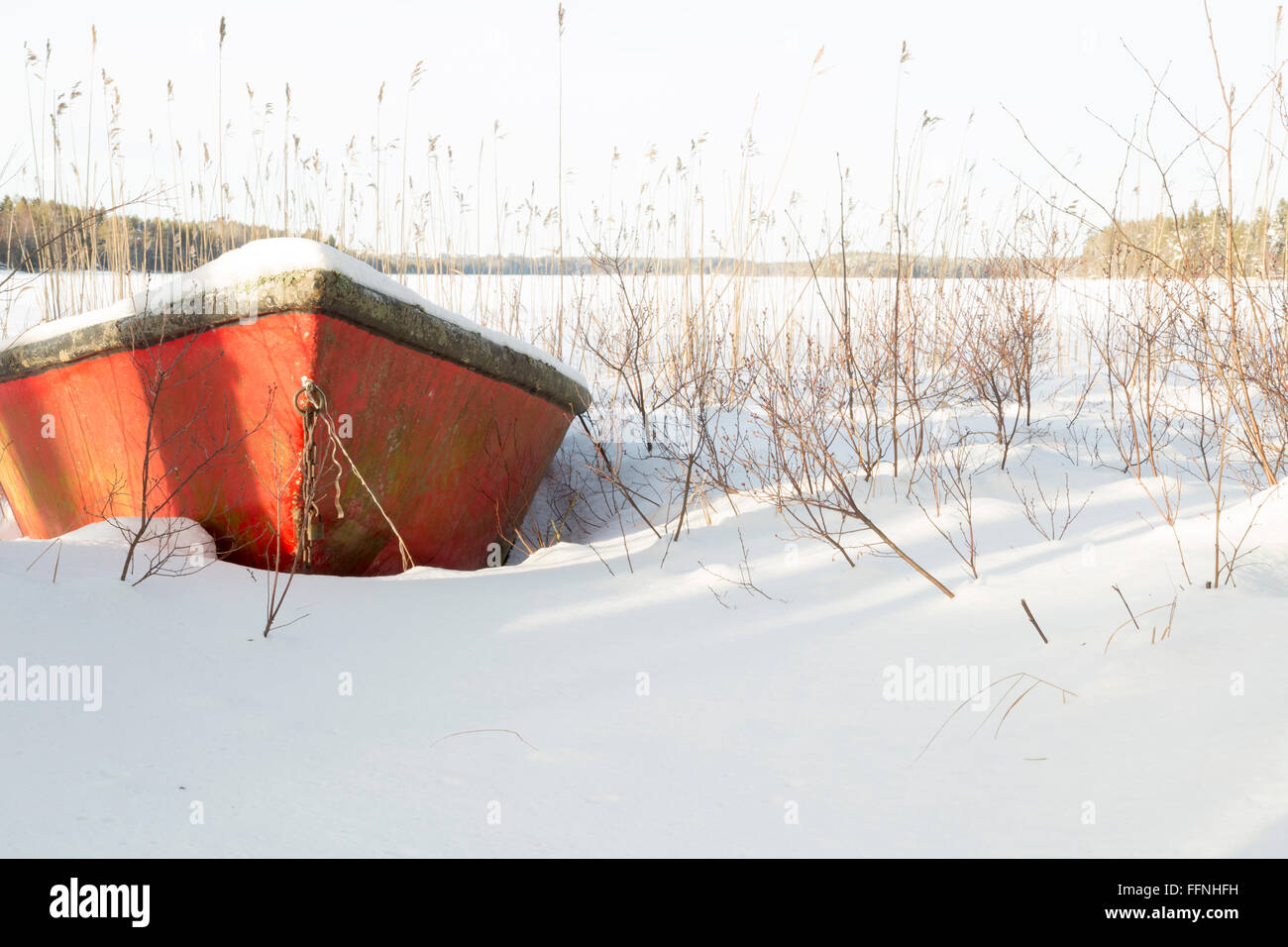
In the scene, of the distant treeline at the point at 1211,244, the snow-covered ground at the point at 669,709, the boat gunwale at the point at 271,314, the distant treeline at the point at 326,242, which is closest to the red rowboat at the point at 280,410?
the boat gunwale at the point at 271,314

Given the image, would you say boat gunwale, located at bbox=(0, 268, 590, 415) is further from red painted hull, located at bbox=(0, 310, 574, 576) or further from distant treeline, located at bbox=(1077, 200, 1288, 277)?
distant treeline, located at bbox=(1077, 200, 1288, 277)

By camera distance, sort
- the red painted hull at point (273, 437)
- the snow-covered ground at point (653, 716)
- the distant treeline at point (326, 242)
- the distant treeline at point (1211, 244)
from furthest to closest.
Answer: the distant treeline at point (326, 242)
the red painted hull at point (273, 437)
the distant treeline at point (1211, 244)
the snow-covered ground at point (653, 716)

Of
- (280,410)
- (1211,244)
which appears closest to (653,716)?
(280,410)

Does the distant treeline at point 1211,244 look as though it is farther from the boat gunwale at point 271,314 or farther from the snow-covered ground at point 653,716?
the boat gunwale at point 271,314

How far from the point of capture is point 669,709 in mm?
1947

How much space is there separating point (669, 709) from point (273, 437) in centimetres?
156

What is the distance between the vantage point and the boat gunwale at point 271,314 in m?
2.59

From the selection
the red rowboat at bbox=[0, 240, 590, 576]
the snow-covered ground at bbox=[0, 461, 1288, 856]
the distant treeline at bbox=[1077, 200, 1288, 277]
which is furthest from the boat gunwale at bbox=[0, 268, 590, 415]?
the distant treeline at bbox=[1077, 200, 1288, 277]

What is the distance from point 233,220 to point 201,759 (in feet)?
15.3

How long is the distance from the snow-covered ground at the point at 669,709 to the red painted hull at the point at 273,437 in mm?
307

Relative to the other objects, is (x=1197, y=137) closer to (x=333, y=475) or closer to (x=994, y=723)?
(x=994, y=723)

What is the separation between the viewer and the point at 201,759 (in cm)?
166
